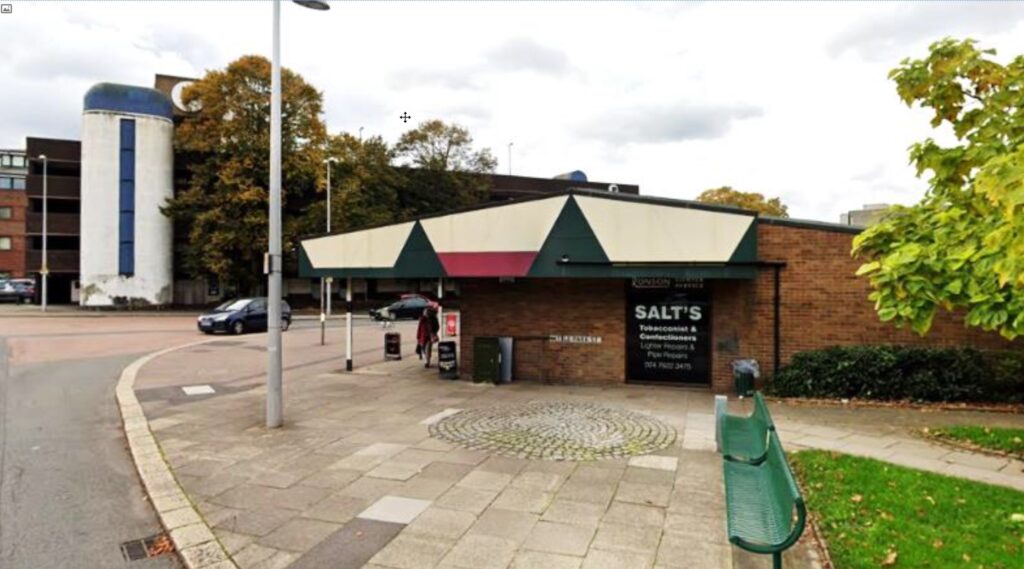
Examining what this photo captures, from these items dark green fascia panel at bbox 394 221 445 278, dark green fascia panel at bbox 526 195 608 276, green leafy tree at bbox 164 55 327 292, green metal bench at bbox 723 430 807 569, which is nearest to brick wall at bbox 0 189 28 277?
green leafy tree at bbox 164 55 327 292

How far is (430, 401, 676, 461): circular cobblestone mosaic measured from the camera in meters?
7.75

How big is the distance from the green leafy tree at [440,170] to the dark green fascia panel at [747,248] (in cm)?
3680

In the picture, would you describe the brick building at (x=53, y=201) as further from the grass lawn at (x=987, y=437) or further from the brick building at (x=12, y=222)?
the grass lawn at (x=987, y=437)

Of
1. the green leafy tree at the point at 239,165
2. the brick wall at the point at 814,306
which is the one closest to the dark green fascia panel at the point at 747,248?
the brick wall at the point at 814,306

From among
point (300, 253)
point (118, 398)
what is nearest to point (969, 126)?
point (300, 253)

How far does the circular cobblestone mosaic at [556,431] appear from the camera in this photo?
7.75m

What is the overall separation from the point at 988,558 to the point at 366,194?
41.6 m

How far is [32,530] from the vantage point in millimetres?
5426

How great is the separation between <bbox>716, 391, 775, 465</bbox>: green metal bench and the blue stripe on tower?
42.4 metres

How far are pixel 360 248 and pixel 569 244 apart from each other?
16.9 feet

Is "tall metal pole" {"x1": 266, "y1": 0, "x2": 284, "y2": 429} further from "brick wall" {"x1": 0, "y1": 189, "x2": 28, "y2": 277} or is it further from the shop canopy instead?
"brick wall" {"x1": 0, "y1": 189, "x2": 28, "y2": 277}

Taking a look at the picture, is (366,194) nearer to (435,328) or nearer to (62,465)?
(435,328)

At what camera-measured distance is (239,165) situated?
38.2m

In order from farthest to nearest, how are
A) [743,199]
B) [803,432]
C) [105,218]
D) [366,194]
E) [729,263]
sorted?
[743,199] → [366,194] → [105,218] → [729,263] → [803,432]
